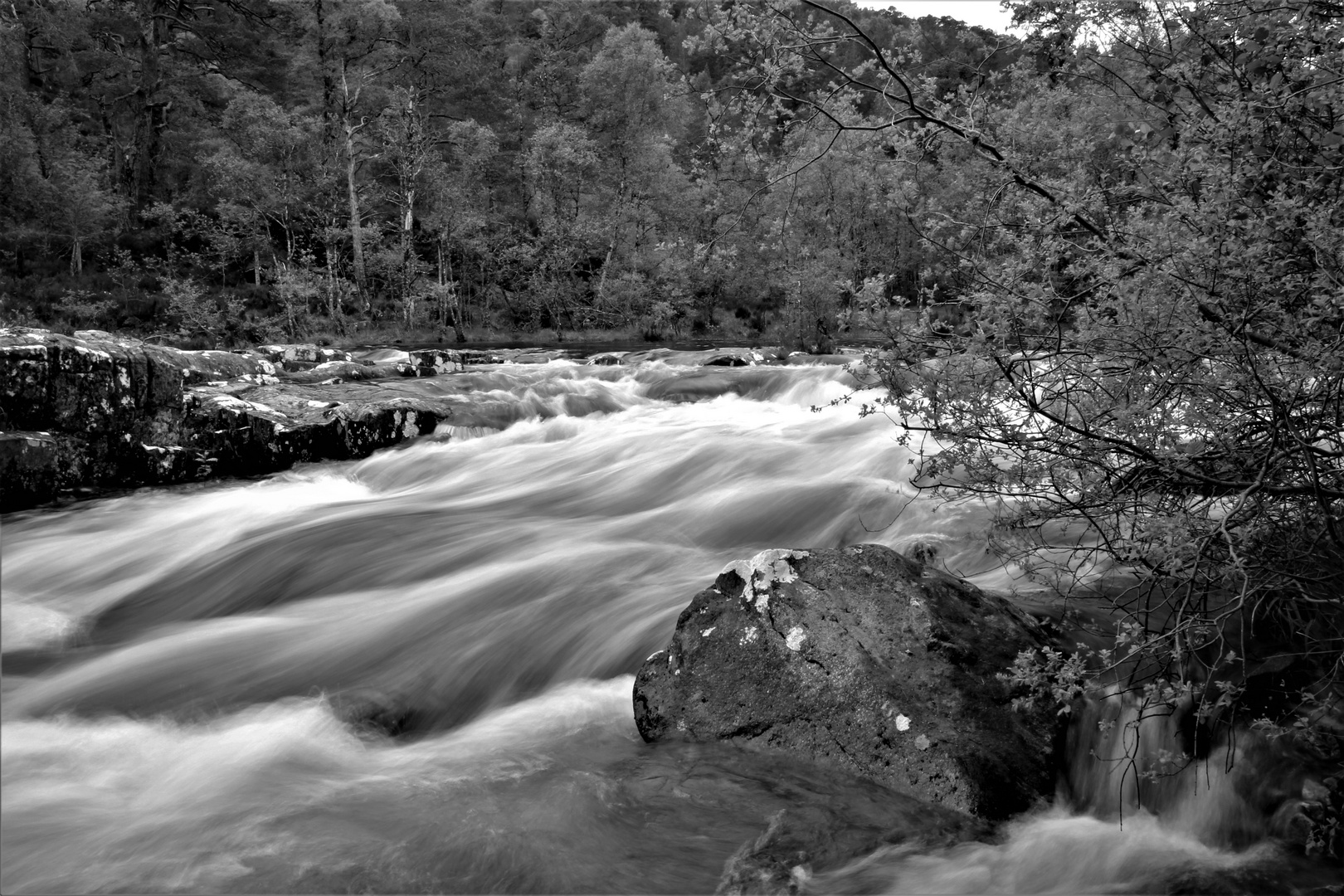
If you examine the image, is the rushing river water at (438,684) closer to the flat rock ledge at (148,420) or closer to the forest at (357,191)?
the flat rock ledge at (148,420)

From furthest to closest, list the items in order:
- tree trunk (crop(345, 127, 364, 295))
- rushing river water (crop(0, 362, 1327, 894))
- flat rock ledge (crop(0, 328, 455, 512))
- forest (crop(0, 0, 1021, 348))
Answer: tree trunk (crop(345, 127, 364, 295)), forest (crop(0, 0, 1021, 348)), flat rock ledge (crop(0, 328, 455, 512)), rushing river water (crop(0, 362, 1327, 894))

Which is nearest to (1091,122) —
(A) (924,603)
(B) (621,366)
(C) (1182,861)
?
(A) (924,603)

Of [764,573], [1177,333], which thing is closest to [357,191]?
[764,573]

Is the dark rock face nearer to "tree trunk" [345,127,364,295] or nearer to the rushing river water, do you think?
the rushing river water

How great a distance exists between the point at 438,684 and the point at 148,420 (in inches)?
206

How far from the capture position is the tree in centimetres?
269

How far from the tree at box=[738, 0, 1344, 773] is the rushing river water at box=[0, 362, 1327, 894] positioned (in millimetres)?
661

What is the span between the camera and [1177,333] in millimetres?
2789

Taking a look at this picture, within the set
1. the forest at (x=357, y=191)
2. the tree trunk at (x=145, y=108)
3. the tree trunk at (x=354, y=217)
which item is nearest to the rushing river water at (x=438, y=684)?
the forest at (x=357, y=191)

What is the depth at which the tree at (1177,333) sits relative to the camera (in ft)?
8.82

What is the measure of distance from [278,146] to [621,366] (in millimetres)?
14518

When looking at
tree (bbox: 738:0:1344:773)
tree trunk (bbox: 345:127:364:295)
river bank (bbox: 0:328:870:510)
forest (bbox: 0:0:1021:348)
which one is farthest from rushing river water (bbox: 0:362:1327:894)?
tree trunk (bbox: 345:127:364:295)

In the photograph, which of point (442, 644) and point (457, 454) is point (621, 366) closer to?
point (457, 454)

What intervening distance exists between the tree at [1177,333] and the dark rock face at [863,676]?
574mm
